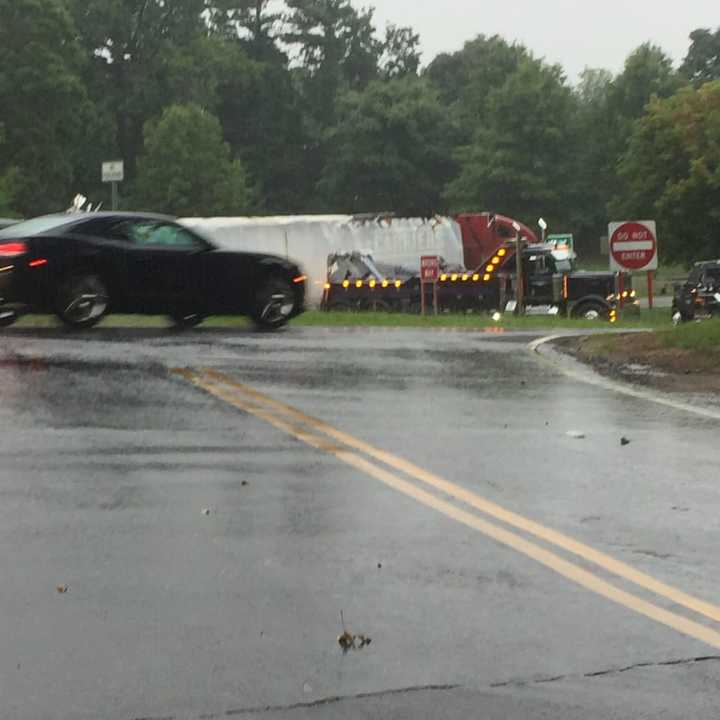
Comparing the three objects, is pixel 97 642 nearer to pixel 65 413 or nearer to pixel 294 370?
pixel 65 413

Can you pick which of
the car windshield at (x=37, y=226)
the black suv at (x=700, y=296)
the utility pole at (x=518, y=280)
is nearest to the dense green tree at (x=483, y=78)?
the utility pole at (x=518, y=280)

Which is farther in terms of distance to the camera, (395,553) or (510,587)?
(395,553)

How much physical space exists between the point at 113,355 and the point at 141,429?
16.9 ft

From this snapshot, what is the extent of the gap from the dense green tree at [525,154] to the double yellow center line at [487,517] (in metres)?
79.3

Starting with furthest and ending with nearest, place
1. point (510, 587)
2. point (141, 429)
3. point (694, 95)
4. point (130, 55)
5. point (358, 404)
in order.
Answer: point (130, 55)
point (694, 95)
point (358, 404)
point (141, 429)
point (510, 587)

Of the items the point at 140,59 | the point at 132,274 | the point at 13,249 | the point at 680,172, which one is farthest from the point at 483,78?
the point at 13,249

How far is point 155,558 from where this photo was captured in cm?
711

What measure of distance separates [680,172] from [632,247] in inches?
1242

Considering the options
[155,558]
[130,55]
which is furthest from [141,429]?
[130,55]

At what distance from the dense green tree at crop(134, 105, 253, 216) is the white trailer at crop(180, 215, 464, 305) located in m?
36.0

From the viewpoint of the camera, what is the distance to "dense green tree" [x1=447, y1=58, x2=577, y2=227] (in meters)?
90.8

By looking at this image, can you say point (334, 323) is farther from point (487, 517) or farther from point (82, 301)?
point (487, 517)

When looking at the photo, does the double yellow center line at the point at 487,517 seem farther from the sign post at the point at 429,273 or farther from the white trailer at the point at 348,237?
the white trailer at the point at 348,237

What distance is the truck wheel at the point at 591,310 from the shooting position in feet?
128
